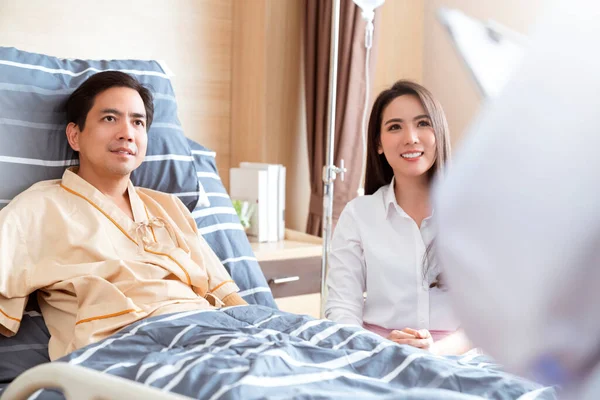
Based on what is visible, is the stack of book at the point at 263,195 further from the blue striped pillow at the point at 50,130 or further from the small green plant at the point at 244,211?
the blue striped pillow at the point at 50,130

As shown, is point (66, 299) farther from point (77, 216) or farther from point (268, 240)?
point (268, 240)

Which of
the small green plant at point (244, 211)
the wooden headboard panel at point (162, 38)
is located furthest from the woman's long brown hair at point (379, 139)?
the wooden headboard panel at point (162, 38)

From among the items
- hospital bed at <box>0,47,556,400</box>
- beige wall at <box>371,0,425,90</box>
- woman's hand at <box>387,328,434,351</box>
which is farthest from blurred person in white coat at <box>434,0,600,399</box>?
beige wall at <box>371,0,425,90</box>

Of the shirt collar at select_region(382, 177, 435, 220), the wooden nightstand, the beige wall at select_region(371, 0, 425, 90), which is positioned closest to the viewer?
the shirt collar at select_region(382, 177, 435, 220)

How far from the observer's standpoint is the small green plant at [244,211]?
272 cm

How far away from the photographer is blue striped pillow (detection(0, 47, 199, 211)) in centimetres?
172

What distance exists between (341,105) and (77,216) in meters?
1.51

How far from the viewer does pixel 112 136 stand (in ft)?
5.65

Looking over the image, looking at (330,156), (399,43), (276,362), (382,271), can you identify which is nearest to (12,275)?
(276,362)

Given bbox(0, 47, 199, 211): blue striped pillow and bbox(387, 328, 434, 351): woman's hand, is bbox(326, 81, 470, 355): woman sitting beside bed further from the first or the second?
bbox(0, 47, 199, 211): blue striped pillow

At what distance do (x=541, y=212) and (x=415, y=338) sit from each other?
122 cm

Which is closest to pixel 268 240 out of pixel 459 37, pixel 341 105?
pixel 341 105

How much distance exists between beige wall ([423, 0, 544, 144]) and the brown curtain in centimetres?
41

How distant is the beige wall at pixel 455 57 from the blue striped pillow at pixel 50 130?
4.78ft
